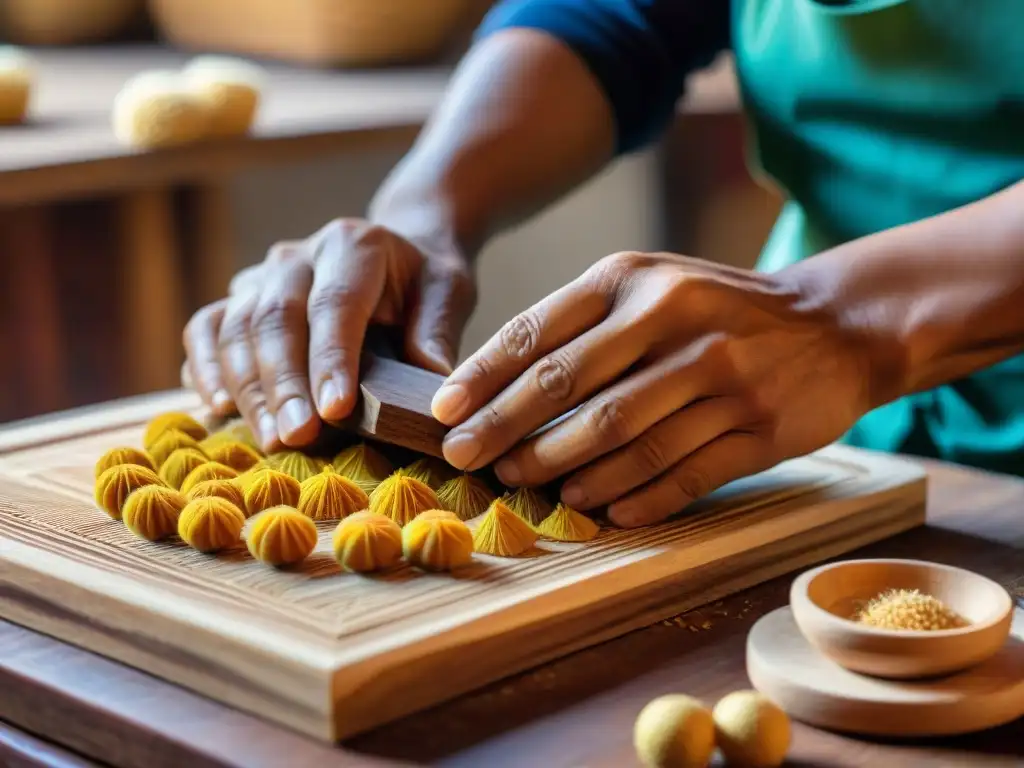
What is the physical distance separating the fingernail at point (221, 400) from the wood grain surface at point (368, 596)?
0.44ft

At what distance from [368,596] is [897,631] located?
262mm

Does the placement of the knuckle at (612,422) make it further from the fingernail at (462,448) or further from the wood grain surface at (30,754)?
the wood grain surface at (30,754)

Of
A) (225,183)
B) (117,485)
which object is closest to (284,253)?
(117,485)

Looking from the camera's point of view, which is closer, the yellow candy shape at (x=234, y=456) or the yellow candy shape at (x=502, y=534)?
the yellow candy shape at (x=502, y=534)

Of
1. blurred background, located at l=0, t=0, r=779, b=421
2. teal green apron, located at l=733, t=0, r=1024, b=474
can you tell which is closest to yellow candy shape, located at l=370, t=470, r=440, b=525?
teal green apron, located at l=733, t=0, r=1024, b=474

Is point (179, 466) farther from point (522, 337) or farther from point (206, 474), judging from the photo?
point (522, 337)

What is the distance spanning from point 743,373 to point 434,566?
244mm

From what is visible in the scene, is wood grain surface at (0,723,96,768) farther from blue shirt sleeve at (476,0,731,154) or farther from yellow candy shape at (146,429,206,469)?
blue shirt sleeve at (476,0,731,154)

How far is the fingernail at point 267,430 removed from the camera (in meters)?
0.94

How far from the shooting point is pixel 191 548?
778 millimetres

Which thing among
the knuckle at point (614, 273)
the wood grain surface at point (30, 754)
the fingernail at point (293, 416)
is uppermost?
the knuckle at point (614, 273)

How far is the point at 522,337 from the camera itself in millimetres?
861

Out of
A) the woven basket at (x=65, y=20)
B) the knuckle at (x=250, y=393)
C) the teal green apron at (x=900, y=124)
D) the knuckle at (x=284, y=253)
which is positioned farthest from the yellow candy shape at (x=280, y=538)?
the woven basket at (x=65, y=20)

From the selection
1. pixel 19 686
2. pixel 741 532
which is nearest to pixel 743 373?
pixel 741 532
